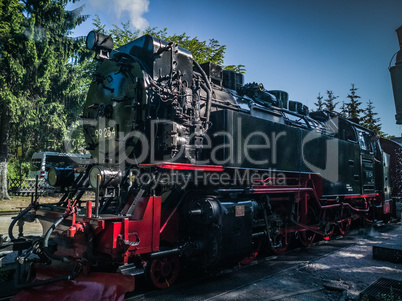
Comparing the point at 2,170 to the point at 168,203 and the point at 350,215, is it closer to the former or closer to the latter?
the point at 168,203

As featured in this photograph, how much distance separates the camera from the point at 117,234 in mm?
3662

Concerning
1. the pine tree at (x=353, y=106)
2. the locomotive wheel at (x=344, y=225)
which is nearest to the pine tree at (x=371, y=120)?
the pine tree at (x=353, y=106)

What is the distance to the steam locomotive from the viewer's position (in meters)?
3.86

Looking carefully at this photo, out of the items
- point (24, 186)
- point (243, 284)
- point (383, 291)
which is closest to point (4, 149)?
point (24, 186)

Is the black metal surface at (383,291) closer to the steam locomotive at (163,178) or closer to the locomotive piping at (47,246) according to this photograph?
the steam locomotive at (163,178)

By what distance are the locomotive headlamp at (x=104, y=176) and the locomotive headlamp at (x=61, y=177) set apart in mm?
1170

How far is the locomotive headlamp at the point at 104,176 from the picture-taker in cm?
384

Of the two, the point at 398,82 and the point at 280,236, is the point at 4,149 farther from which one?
the point at 398,82

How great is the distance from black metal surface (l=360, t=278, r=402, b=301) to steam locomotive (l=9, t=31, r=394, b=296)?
5.60 ft

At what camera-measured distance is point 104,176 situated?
3.87 metres

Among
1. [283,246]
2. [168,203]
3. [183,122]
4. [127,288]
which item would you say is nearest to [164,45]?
[183,122]

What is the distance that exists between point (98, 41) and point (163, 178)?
2588mm

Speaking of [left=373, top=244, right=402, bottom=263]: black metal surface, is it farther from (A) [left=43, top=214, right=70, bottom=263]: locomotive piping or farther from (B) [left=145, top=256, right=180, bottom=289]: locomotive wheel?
(A) [left=43, top=214, right=70, bottom=263]: locomotive piping

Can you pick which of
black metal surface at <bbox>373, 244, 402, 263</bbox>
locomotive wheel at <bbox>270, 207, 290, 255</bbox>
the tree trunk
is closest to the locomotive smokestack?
locomotive wheel at <bbox>270, 207, 290, 255</bbox>
